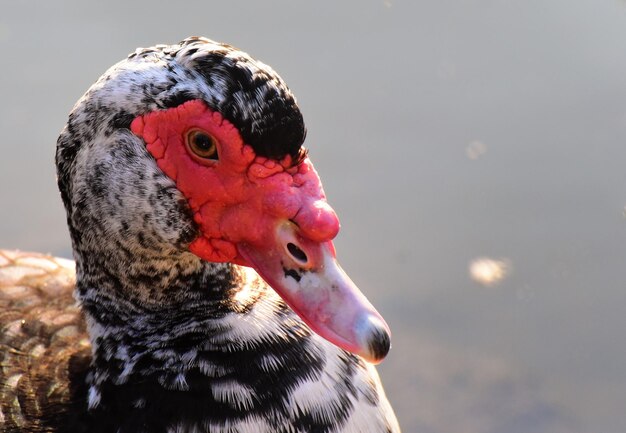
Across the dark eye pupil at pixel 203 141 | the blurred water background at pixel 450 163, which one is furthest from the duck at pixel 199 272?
the blurred water background at pixel 450 163

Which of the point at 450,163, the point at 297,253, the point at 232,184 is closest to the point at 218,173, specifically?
the point at 232,184

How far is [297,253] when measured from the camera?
2121mm

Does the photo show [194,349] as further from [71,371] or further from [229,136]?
[229,136]

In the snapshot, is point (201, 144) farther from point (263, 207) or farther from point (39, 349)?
point (39, 349)

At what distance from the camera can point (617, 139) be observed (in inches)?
171

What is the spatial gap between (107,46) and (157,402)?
2940 mm

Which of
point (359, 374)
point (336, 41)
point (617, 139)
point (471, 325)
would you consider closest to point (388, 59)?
point (336, 41)

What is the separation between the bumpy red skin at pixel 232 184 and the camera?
2.08 metres

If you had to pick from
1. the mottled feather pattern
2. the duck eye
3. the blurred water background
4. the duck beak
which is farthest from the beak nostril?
the blurred water background

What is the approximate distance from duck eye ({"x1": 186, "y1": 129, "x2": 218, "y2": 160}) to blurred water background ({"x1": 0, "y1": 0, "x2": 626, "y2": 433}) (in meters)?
1.64

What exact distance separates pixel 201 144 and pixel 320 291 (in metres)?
0.43

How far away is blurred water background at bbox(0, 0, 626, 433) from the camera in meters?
3.56

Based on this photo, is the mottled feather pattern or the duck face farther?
the mottled feather pattern

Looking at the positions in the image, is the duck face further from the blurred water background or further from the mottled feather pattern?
the blurred water background
